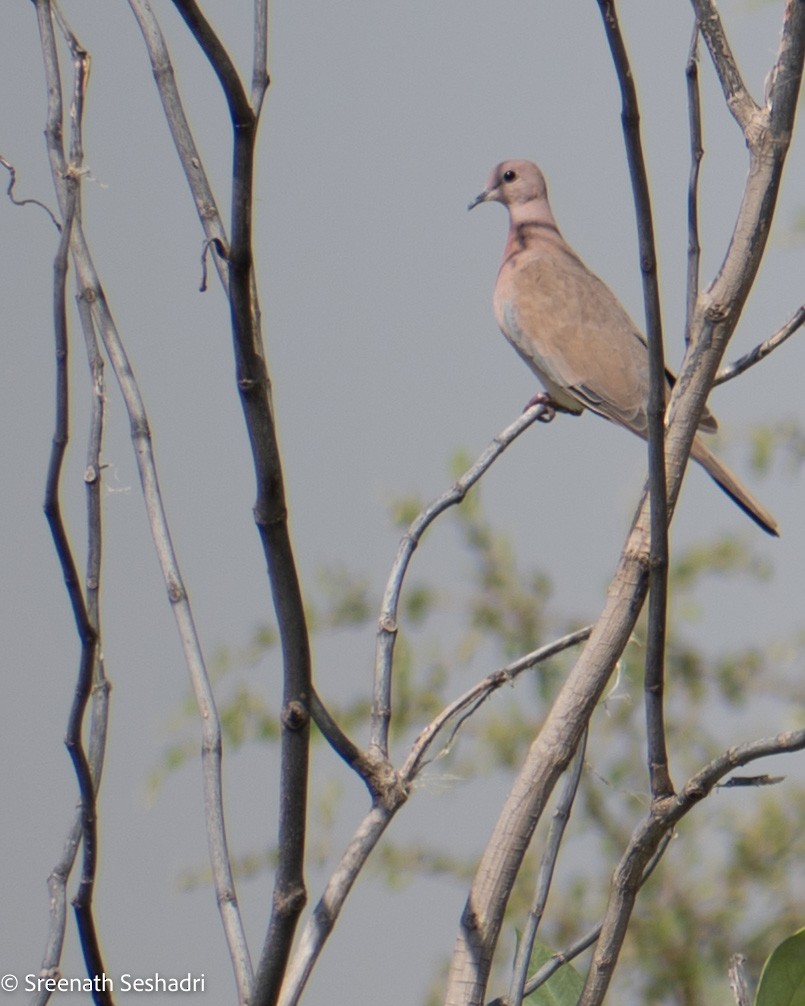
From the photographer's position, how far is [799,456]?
9.57 ft

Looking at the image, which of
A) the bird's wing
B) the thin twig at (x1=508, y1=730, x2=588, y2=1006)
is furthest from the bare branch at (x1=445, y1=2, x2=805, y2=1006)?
the bird's wing

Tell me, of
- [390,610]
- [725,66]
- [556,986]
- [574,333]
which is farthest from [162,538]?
[574,333]

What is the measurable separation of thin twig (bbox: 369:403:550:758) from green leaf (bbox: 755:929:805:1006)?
0.82 ft

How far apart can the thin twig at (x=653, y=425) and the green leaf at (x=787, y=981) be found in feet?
0.43

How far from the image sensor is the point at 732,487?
2.13m

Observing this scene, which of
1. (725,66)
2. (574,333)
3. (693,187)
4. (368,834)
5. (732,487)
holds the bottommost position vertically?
(368,834)

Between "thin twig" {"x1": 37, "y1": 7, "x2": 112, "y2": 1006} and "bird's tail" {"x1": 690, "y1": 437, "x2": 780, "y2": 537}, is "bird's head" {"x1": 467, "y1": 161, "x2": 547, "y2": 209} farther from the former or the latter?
"thin twig" {"x1": 37, "y1": 7, "x2": 112, "y2": 1006}

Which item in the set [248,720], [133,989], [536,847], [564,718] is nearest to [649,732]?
[564,718]

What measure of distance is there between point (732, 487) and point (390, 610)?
1388mm

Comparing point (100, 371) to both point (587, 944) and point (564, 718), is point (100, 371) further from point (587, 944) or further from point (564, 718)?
point (587, 944)

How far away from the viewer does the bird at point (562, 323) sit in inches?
102

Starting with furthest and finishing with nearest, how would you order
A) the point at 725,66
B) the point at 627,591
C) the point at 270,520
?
1. the point at 725,66
2. the point at 627,591
3. the point at 270,520

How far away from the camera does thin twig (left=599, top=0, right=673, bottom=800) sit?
602 mm

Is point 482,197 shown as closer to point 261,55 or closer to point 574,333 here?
point 574,333
